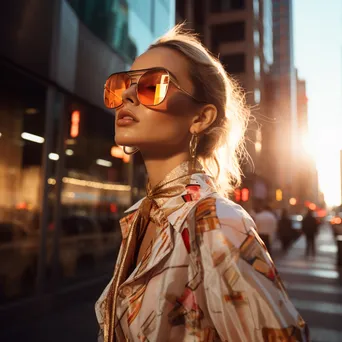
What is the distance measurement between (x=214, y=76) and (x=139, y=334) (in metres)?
0.98

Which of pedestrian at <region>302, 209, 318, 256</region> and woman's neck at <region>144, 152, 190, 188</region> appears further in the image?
pedestrian at <region>302, 209, 318, 256</region>

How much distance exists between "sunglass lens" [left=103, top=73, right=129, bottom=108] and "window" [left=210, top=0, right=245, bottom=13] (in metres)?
41.1

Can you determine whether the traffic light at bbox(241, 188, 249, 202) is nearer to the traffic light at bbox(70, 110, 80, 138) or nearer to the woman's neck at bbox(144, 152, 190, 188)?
the traffic light at bbox(70, 110, 80, 138)

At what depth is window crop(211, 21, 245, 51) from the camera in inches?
1544

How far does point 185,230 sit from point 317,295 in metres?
7.18

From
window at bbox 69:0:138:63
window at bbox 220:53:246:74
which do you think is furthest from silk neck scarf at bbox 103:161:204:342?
window at bbox 220:53:246:74

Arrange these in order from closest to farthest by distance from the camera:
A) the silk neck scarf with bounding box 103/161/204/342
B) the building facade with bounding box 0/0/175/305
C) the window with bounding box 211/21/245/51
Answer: the silk neck scarf with bounding box 103/161/204/342 < the building facade with bounding box 0/0/175/305 < the window with bounding box 211/21/245/51

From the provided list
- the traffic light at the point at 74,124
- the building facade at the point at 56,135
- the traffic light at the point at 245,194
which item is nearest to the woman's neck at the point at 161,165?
the building facade at the point at 56,135

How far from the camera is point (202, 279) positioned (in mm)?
1015

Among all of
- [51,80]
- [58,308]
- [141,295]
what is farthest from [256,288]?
[51,80]

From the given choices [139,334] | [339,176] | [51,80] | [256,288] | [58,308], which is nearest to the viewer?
[256,288]

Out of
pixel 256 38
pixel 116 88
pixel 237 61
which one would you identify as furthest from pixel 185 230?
pixel 256 38

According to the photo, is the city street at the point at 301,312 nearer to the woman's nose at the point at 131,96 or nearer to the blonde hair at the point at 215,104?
the blonde hair at the point at 215,104

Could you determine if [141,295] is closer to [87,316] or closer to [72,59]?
[87,316]
